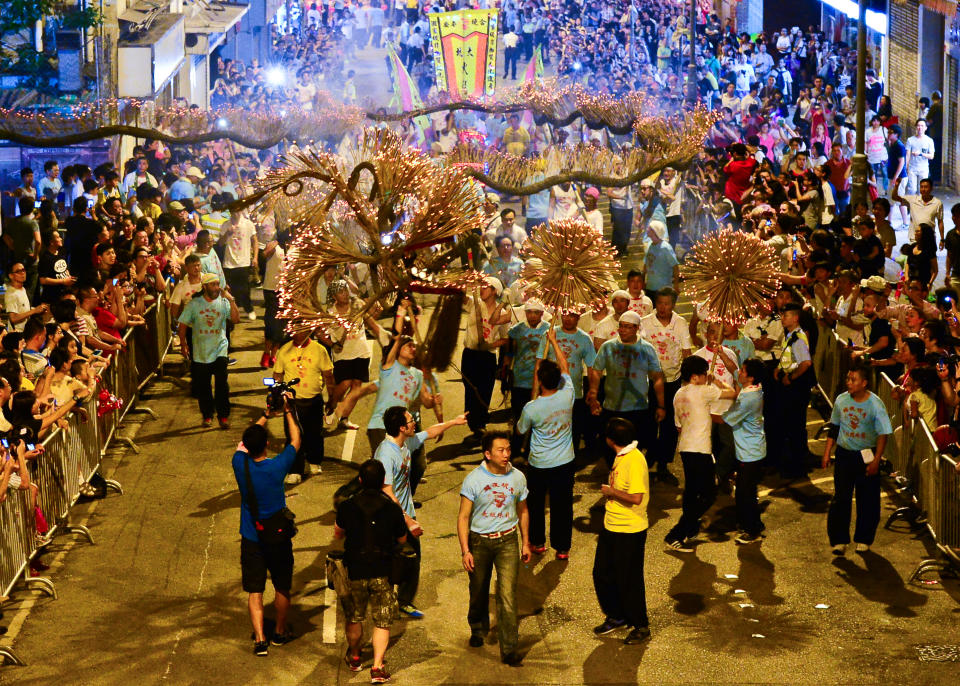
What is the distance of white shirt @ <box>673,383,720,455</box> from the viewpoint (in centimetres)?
1191

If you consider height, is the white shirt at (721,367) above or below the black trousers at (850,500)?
above

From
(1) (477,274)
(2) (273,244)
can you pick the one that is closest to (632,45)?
(2) (273,244)

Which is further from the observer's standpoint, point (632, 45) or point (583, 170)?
point (632, 45)

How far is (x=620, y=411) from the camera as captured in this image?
13.2 meters

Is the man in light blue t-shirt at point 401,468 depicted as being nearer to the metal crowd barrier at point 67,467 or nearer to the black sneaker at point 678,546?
the black sneaker at point 678,546

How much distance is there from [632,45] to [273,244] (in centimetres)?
2581

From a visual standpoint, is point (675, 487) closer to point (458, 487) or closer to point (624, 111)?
point (458, 487)

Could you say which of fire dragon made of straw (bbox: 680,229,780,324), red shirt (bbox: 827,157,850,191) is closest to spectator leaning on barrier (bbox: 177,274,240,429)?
fire dragon made of straw (bbox: 680,229,780,324)

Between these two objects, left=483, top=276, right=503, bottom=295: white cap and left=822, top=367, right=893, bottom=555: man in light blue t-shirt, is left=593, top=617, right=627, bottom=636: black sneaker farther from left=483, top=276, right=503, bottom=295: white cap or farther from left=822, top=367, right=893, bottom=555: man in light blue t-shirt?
left=483, top=276, right=503, bottom=295: white cap

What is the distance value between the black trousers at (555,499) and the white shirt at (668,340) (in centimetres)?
262

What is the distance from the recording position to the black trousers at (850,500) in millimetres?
11680

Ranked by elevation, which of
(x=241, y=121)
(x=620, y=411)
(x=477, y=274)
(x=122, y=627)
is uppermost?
(x=241, y=121)

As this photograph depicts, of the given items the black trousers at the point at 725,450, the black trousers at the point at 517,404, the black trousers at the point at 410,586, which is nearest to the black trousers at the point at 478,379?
the black trousers at the point at 517,404

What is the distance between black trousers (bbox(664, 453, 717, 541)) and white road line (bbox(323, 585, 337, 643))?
2.76m
